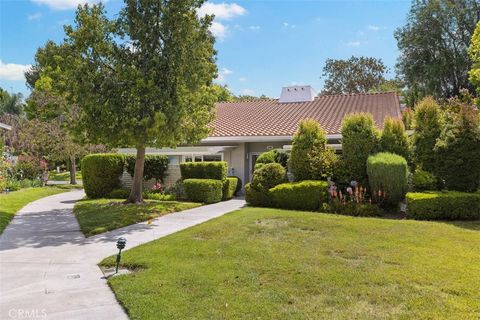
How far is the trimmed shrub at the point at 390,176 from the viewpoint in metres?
13.2

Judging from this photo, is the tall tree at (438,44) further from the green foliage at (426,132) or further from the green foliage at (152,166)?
the green foliage at (152,166)

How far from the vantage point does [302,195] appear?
46.7 ft

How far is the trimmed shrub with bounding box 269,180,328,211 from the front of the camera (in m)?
14.1

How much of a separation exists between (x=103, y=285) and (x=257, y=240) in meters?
3.65

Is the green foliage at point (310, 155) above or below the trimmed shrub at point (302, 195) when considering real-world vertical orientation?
above

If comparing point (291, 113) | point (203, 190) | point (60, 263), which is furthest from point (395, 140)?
point (60, 263)

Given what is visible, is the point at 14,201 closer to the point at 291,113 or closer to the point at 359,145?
the point at 359,145

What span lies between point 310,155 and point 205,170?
5.12 meters

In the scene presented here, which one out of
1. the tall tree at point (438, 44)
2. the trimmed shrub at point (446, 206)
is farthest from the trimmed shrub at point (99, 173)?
the tall tree at point (438, 44)

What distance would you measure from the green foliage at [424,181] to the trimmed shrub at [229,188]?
7841mm

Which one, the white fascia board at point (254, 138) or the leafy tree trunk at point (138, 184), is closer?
the leafy tree trunk at point (138, 184)

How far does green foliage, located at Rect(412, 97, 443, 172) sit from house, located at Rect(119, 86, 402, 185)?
15.0 ft

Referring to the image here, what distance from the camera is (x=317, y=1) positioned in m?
14.6

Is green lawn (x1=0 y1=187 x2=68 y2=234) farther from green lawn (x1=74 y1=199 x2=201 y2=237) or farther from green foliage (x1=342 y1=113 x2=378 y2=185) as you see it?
green foliage (x1=342 y1=113 x2=378 y2=185)
